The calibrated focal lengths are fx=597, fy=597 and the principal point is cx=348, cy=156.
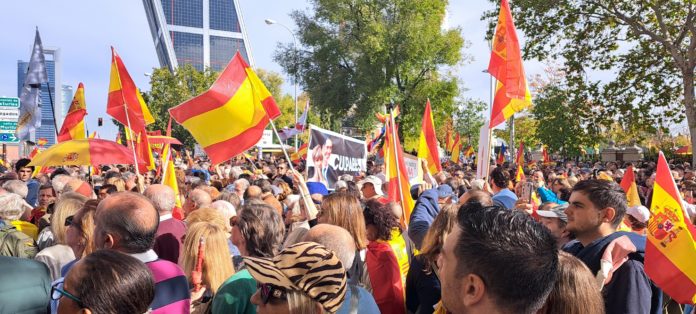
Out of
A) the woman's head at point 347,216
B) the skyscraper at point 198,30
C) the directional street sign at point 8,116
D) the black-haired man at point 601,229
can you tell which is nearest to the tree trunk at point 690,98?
the black-haired man at point 601,229

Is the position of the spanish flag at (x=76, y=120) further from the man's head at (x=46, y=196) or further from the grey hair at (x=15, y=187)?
the grey hair at (x=15, y=187)

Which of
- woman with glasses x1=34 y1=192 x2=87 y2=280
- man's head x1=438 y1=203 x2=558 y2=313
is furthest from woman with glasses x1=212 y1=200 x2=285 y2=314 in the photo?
man's head x1=438 y1=203 x2=558 y2=313

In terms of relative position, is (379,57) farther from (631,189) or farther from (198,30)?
(198,30)

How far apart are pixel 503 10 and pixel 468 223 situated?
244 inches

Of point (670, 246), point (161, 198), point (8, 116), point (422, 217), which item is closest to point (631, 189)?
point (422, 217)

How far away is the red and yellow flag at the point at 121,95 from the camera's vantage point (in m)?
8.46

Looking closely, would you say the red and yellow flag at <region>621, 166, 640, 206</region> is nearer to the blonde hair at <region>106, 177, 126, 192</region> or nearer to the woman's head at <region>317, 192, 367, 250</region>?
the woman's head at <region>317, 192, 367, 250</region>

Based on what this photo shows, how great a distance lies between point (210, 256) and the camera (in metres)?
3.68

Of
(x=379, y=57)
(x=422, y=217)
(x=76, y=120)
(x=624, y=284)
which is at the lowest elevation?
(x=624, y=284)

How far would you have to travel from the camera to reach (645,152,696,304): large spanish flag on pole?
11.4ft

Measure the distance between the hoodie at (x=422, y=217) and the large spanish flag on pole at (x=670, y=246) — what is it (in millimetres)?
1796

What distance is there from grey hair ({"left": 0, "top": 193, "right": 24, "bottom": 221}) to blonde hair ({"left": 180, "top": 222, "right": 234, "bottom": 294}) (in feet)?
7.86

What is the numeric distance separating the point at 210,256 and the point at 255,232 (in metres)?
0.32

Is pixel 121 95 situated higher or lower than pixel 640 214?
higher
